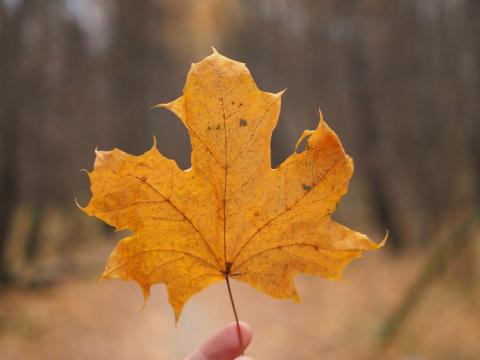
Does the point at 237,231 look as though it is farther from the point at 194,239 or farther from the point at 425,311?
the point at 425,311

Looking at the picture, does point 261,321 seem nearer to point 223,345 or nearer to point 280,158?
point 223,345

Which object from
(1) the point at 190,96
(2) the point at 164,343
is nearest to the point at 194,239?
(1) the point at 190,96

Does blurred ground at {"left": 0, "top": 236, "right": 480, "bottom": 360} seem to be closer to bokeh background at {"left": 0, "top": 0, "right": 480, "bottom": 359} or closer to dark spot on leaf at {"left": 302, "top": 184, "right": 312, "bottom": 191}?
bokeh background at {"left": 0, "top": 0, "right": 480, "bottom": 359}

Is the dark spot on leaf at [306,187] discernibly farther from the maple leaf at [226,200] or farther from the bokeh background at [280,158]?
the bokeh background at [280,158]

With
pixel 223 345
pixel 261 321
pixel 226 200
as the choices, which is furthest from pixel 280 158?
pixel 226 200

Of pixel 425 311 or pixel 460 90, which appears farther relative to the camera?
pixel 460 90
